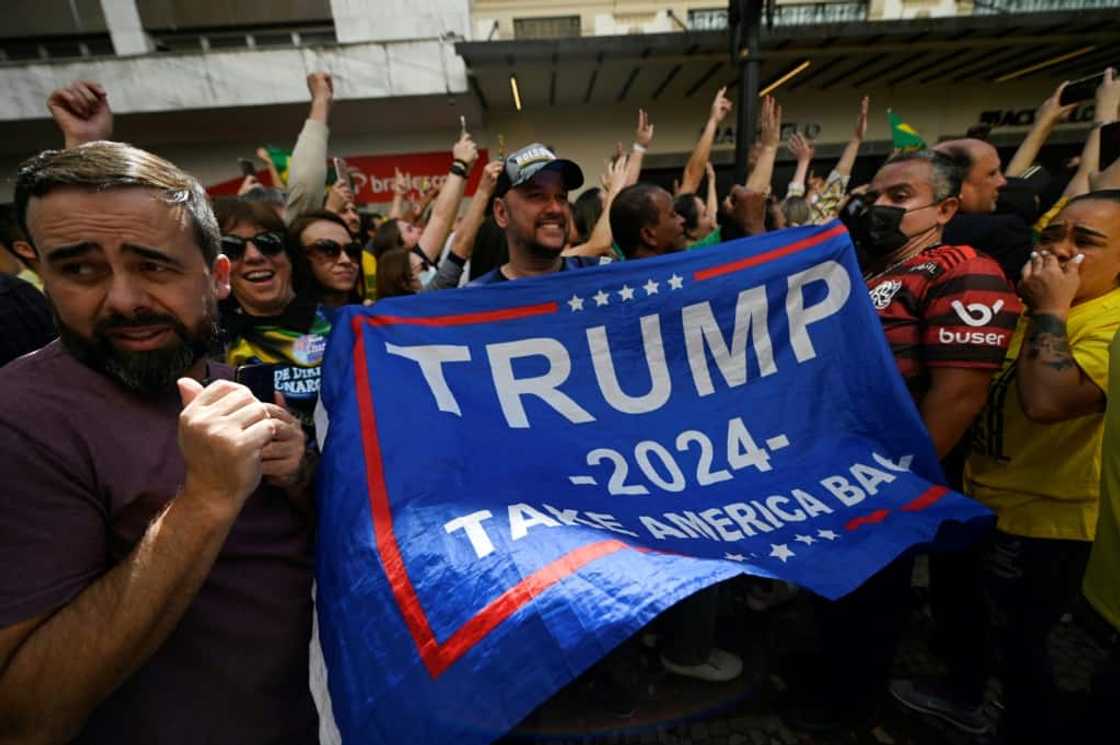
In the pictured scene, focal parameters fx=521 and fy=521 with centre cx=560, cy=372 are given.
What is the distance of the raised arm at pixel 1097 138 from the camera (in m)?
3.16

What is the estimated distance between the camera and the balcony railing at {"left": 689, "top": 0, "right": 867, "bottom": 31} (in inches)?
413

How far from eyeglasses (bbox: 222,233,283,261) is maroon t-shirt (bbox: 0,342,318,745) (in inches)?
43.3

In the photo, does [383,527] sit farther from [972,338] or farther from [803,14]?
[803,14]

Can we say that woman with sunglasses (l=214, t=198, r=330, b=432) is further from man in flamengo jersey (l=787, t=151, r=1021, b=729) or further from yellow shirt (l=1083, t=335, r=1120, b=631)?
yellow shirt (l=1083, t=335, r=1120, b=631)

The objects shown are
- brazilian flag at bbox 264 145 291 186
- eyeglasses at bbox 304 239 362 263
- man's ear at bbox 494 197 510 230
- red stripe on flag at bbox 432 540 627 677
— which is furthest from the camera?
brazilian flag at bbox 264 145 291 186

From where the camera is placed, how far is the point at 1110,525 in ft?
5.30

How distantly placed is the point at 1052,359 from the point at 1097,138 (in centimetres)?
284

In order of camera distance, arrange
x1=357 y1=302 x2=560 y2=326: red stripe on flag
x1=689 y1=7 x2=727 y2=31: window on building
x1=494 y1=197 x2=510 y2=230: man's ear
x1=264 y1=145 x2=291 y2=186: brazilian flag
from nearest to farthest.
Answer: x1=357 y1=302 x2=560 y2=326: red stripe on flag < x1=494 y1=197 x2=510 y2=230: man's ear < x1=264 y1=145 x2=291 y2=186: brazilian flag < x1=689 y1=7 x2=727 y2=31: window on building

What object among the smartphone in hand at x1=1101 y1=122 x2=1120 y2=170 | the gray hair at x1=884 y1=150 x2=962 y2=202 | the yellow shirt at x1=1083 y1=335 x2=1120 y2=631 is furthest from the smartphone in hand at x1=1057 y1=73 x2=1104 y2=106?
the yellow shirt at x1=1083 y1=335 x2=1120 y2=631

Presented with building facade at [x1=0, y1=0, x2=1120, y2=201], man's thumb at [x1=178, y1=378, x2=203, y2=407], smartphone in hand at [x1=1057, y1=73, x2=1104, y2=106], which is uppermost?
building facade at [x1=0, y1=0, x2=1120, y2=201]

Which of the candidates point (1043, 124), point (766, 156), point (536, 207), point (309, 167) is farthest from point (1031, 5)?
point (309, 167)

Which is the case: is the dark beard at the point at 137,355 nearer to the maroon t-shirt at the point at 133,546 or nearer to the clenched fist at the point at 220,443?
the maroon t-shirt at the point at 133,546

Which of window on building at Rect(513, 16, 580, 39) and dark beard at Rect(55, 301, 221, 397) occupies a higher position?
A: window on building at Rect(513, 16, 580, 39)

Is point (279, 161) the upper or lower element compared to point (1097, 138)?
upper
